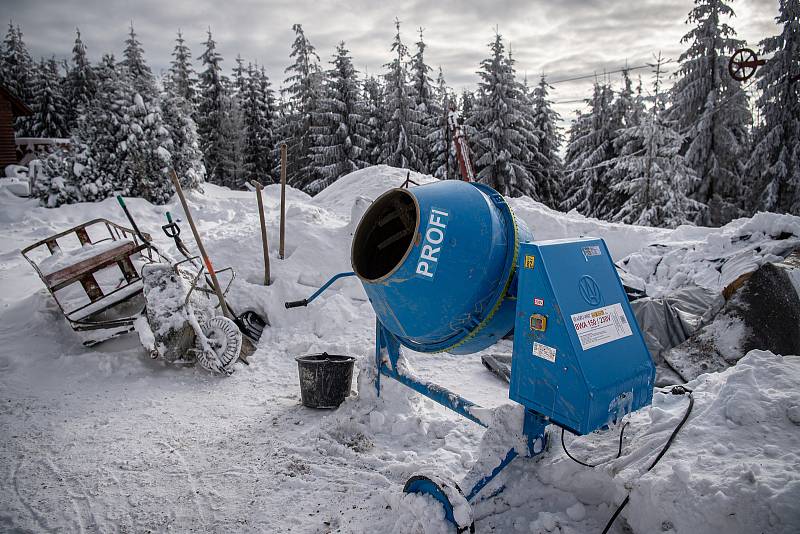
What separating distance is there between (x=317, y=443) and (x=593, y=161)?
25.0 m

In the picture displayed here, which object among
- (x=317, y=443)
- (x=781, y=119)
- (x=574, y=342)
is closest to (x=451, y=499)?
(x=574, y=342)

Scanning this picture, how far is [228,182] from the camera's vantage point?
106 feet

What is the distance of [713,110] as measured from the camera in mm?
17516

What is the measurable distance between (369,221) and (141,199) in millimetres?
12078

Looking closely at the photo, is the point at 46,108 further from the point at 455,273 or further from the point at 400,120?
the point at 455,273

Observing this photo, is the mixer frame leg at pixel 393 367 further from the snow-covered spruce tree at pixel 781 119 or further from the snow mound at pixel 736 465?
the snow-covered spruce tree at pixel 781 119

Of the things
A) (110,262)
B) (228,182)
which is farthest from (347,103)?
(110,262)

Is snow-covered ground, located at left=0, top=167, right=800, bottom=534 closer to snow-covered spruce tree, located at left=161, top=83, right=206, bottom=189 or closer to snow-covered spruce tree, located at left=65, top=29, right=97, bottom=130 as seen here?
snow-covered spruce tree, located at left=161, top=83, right=206, bottom=189

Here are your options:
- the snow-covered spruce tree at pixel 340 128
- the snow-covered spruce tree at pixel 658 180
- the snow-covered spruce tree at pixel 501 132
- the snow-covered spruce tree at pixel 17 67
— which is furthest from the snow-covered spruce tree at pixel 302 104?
the snow-covered spruce tree at pixel 17 67

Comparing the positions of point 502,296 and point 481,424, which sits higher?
point 502,296

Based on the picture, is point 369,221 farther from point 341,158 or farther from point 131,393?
point 341,158

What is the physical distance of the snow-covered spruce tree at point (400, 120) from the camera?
26375mm

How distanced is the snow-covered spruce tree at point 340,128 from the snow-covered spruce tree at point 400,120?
5.05 feet

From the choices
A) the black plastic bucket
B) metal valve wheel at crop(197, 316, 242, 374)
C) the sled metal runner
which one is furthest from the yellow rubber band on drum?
the sled metal runner
